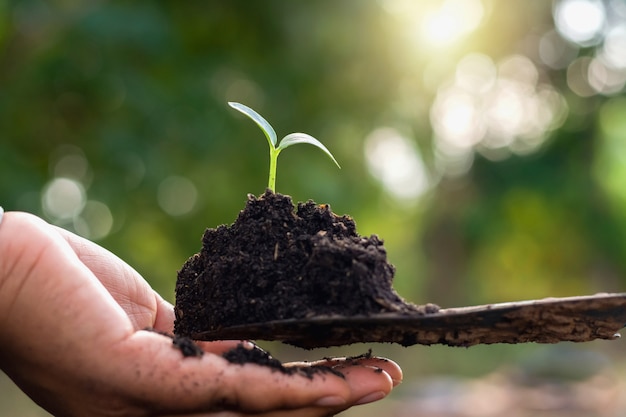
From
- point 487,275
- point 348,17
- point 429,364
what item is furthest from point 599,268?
point 348,17

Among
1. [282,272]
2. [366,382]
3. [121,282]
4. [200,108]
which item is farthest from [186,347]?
[200,108]

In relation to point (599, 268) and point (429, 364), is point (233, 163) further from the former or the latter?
point (599, 268)

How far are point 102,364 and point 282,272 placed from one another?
455mm

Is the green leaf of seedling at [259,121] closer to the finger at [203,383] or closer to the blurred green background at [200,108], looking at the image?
the finger at [203,383]

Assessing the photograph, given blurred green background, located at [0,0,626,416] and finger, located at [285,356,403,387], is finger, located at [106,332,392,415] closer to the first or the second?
finger, located at [285,356,403,387]

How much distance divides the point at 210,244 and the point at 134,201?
4384 mm

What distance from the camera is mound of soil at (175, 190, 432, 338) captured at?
1446mm

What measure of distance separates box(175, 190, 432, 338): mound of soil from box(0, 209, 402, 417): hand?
6.6 inches

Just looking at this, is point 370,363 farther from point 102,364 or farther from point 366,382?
point 102,364

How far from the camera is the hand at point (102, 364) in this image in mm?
1361

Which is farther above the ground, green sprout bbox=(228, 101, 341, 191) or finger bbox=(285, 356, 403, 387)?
green sprout bbox=(228, 101, 341, 191)

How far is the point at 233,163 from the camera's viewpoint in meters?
5.95

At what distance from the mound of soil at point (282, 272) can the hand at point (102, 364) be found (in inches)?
6.6

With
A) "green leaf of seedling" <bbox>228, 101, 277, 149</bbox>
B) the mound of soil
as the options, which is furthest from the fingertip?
"green leaf of seedling" <bbox>228, 101, 277, 149</bbox>
